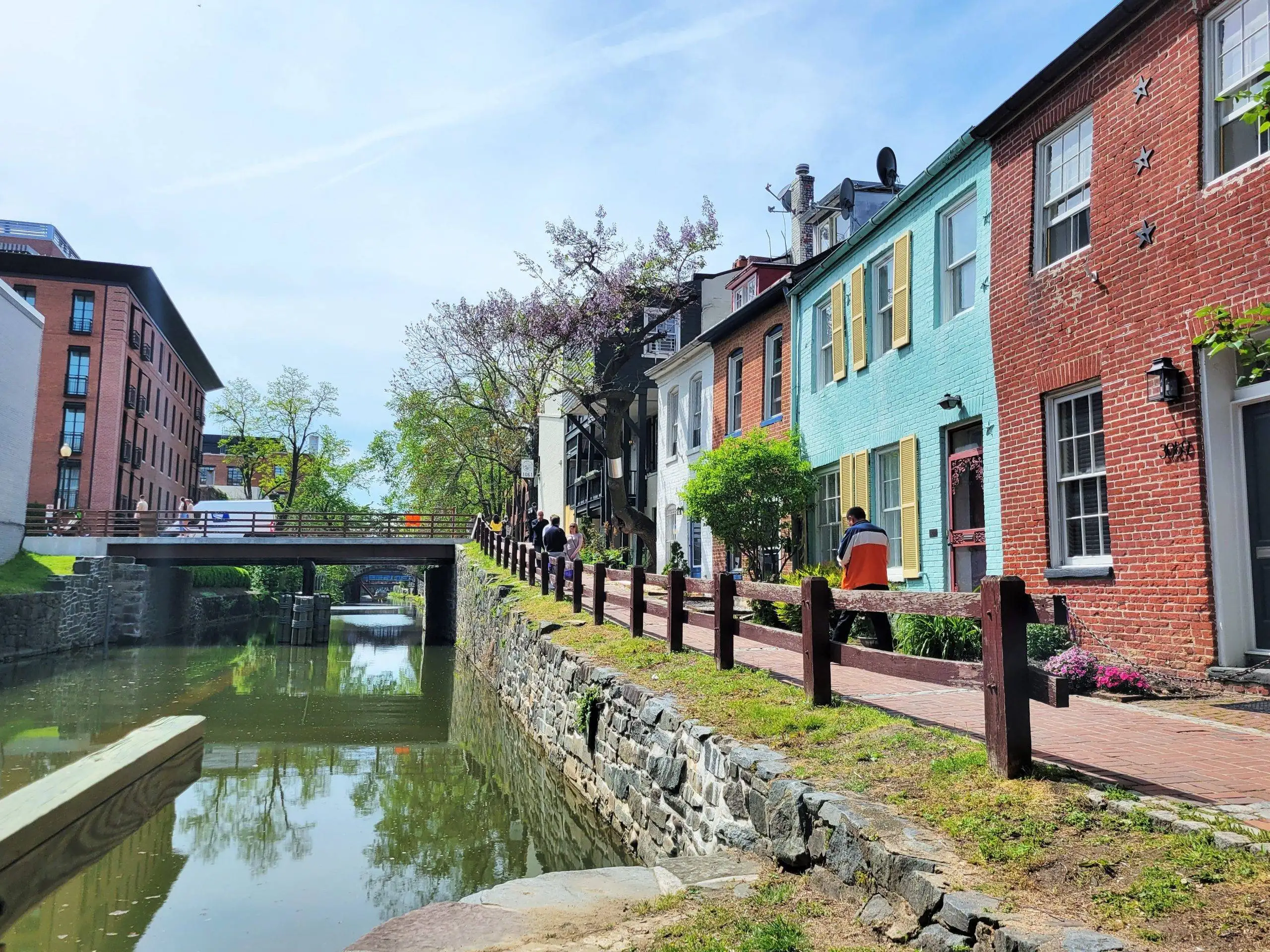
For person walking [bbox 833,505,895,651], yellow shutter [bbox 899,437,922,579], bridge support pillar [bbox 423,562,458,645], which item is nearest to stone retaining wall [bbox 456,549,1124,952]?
person walking [bbox 833,505,895,651]

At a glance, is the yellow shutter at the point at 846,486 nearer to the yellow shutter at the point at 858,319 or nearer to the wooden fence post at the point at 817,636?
the yellow shutter at the point at 858,319

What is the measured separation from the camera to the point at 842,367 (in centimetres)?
1382

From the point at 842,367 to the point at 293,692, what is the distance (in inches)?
521

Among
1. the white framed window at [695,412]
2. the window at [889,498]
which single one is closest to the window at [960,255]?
the window at [889,498]

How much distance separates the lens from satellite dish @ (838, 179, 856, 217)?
63.8 feet

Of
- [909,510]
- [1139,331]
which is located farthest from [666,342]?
[1139,331]

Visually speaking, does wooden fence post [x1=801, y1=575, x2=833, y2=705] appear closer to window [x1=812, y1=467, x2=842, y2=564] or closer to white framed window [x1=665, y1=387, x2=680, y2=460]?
window [x1=812, y1=467, x2=842, y2=564]

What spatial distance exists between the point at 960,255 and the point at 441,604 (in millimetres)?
28902

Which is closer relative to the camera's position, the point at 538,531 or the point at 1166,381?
the point at 1166,381

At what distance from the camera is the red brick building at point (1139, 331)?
280 inches

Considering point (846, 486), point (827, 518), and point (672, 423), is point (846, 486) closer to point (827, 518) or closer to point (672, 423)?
point (827, 518)

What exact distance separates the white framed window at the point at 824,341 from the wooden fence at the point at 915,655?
5.64m

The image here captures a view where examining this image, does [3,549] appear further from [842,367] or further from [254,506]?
[842,367]

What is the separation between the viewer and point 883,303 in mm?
13023
